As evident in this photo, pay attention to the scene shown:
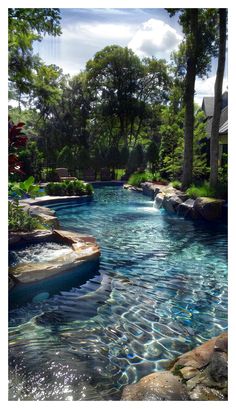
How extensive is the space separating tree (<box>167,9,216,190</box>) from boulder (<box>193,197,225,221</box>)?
361 centimetres

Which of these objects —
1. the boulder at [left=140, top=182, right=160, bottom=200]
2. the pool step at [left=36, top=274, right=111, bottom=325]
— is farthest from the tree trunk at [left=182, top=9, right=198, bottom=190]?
the pool step at [left=36, top=274, right=111, bottom=325]

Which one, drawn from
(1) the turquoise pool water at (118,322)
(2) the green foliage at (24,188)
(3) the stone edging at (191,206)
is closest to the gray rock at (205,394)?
(1) the turquoise pool water at (118,322)

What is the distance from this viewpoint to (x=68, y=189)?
1614 cm

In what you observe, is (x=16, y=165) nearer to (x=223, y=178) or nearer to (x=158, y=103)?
(x=223, y=178)

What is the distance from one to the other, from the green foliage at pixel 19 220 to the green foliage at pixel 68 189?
821cm

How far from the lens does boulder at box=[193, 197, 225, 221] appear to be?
10.8 meters

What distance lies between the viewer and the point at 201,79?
1440cm

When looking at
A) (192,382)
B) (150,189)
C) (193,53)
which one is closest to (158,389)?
(192,382)

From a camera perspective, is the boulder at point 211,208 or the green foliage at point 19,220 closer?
the green foliage at point 19,220

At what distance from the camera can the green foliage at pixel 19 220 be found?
727 cm

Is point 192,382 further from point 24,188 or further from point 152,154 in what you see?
point 152,154

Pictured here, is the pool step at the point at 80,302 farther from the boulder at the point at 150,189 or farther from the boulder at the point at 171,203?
the boulder at the point at 150,189

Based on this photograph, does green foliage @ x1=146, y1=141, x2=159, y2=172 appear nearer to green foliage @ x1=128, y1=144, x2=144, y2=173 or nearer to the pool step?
green foliage @ x1=128, y1=144, x2=144, y2=173

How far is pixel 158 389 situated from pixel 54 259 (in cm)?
339
